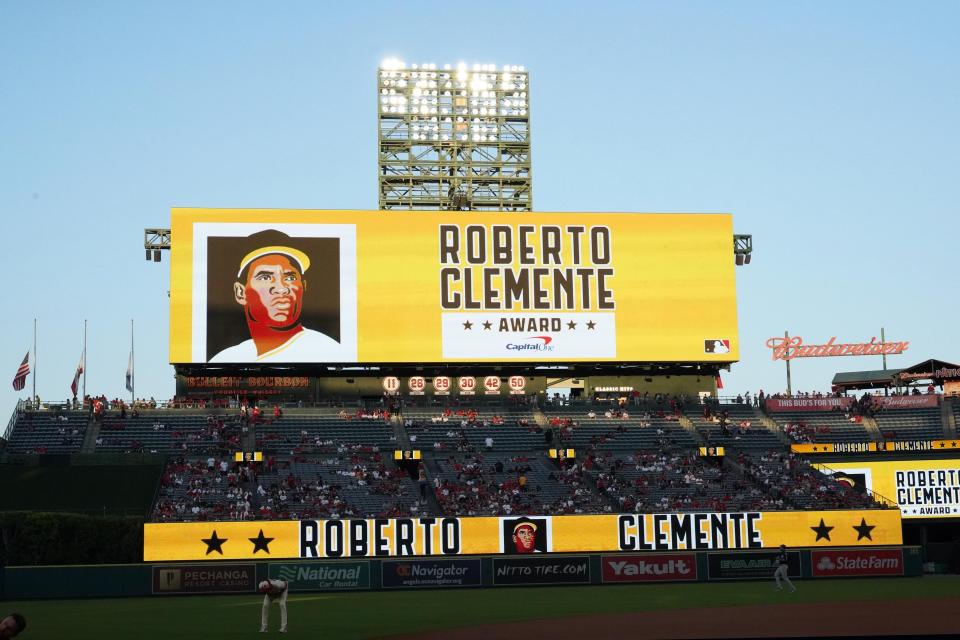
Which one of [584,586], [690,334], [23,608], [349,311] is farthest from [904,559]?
[23,608]

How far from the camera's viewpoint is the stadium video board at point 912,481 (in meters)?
58.8

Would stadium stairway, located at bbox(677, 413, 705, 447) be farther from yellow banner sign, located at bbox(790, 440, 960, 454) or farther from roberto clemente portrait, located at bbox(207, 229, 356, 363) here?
roberto clemente portrait, located at bbox(207, 229, 356, 363)

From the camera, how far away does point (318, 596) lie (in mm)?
42188

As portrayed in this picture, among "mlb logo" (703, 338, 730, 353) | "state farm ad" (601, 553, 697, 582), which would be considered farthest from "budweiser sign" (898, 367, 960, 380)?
"state farm ad" (601, 553, 697, 582)

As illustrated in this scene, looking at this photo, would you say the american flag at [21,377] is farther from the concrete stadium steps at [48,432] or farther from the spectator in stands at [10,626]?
the spectator in stands at [10,626]

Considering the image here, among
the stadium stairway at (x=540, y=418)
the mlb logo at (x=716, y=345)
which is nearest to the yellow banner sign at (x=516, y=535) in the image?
the stadium stairway at (x=540, y=418)

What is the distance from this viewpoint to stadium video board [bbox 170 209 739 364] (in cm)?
5959

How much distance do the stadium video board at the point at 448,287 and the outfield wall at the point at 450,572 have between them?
1678 centimetres

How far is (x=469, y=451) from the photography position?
189 feet

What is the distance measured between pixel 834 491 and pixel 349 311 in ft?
81.4

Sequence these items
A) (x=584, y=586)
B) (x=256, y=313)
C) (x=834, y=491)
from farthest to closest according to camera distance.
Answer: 1. (x=256, y=313)
2. (x=834, y=491)
3. (x=584, y=586)

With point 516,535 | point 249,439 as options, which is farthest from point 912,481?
point 249,439

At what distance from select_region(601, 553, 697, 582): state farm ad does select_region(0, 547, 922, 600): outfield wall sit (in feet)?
0.13

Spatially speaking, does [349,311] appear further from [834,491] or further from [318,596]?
[834,491]
